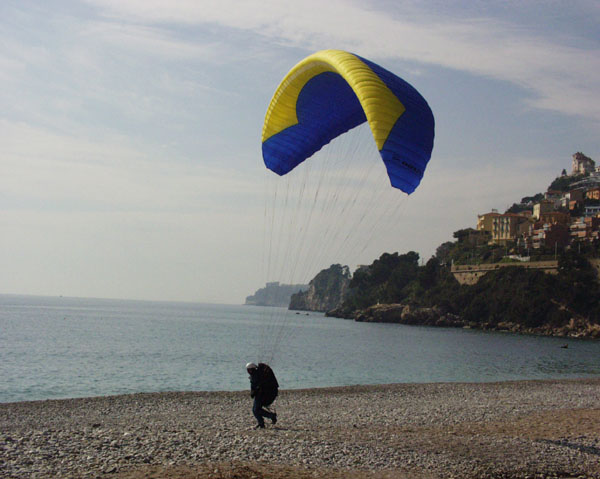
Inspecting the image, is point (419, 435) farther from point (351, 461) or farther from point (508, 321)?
point (508, 321)

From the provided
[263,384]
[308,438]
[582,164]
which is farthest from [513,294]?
[582,164]

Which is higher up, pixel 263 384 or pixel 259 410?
pixel 263 384

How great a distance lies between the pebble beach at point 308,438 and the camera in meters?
6.74

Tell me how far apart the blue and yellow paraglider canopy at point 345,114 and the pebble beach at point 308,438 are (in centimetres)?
389

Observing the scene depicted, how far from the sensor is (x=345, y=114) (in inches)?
423

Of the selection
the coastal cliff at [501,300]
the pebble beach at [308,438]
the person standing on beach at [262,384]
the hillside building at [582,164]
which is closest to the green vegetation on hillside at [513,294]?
the coastal cliff at [501,300]

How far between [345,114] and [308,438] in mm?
5801

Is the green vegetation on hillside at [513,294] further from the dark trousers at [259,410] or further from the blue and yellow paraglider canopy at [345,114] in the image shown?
the dark trousers at [259,410]

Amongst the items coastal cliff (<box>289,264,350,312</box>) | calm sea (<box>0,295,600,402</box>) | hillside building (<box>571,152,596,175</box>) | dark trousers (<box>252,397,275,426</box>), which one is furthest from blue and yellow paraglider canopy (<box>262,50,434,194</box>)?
hillside building (<box>571,152,596,175</box>)

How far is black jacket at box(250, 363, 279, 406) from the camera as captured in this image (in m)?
9.25

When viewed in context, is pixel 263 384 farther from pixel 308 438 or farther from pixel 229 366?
pixel 229 366

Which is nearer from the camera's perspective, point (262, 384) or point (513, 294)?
point (262, 384)

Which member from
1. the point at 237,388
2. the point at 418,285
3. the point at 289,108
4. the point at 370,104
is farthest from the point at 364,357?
the point at 418,285

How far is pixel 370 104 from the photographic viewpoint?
26.1ft
